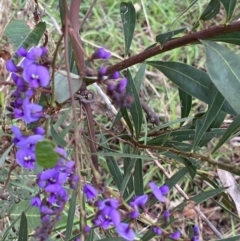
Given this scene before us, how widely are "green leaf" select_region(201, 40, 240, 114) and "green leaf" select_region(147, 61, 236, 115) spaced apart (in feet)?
0.34

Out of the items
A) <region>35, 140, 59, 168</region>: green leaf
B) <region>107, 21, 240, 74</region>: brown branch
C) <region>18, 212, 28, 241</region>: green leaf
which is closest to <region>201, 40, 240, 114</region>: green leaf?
<region>107, 21, 240, 74</region>: brown branch

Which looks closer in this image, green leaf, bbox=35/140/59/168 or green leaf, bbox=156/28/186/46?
green leaf, bbox=35/140/59/168

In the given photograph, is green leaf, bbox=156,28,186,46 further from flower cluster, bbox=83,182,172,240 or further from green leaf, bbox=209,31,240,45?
flower cluster, bbox=83,182,172,240

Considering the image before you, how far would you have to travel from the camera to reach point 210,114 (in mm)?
833

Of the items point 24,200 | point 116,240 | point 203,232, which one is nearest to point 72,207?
point 116,240

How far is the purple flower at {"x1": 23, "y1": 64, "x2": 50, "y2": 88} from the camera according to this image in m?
0.59

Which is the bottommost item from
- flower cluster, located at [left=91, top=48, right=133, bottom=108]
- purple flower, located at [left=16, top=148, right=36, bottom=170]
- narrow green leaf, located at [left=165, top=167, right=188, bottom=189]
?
narrow green leaf, located at [left=165, top=167, right=188, bottom=189]

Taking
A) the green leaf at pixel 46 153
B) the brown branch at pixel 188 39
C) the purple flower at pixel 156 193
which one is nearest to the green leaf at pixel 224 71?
the brown branch at pixel 188 39

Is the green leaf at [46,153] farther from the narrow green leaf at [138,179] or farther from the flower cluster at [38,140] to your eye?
the narrow green leaf at [138,179]

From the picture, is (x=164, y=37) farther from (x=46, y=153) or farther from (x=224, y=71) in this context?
(x=46, y=153)

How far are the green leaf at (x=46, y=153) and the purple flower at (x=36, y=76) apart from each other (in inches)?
3.8

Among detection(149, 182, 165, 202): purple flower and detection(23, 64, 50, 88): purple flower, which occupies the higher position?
detection(23, 64, 50, 88): purple flower

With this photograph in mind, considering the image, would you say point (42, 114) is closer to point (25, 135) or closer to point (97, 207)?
point (25, 135)

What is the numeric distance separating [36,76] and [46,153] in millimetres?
112
